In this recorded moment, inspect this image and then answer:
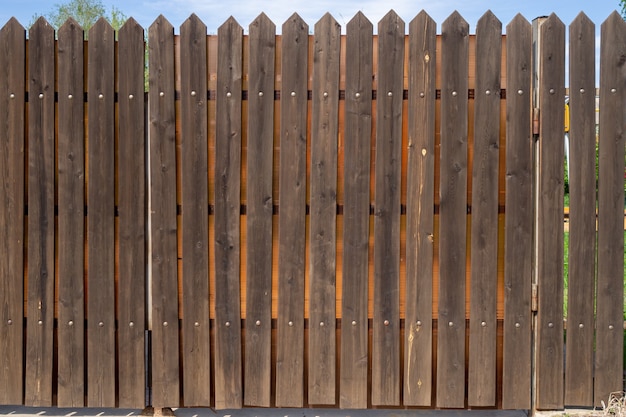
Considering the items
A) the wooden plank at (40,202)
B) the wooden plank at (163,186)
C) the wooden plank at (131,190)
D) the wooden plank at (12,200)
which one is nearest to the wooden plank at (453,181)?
the wooden plank at (163,186)

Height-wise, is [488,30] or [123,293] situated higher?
[488,30]

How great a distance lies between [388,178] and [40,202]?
1.97 meters

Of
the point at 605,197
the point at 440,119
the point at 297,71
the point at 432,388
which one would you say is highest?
the point at 297,71

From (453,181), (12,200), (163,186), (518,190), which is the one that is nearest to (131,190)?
(163,186)

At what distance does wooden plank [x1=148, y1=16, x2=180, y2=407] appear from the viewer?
11.3 ft

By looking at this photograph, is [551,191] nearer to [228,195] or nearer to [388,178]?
[388,178]

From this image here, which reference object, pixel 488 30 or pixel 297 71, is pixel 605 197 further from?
pixel 297 71

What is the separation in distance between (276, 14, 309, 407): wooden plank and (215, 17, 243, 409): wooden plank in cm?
24

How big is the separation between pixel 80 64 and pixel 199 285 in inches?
55.4

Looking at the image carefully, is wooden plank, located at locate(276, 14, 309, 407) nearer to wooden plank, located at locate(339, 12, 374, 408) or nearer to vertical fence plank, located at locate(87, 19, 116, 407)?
wooden plank, located at locate(339, 12, 374, 408)

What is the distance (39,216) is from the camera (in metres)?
3.54

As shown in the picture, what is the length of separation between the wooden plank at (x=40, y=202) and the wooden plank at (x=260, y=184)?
1143mm

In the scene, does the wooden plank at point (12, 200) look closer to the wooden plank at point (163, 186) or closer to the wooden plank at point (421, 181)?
the wooden plank at point (163, 186)

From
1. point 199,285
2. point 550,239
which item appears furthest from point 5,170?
point 550,239
